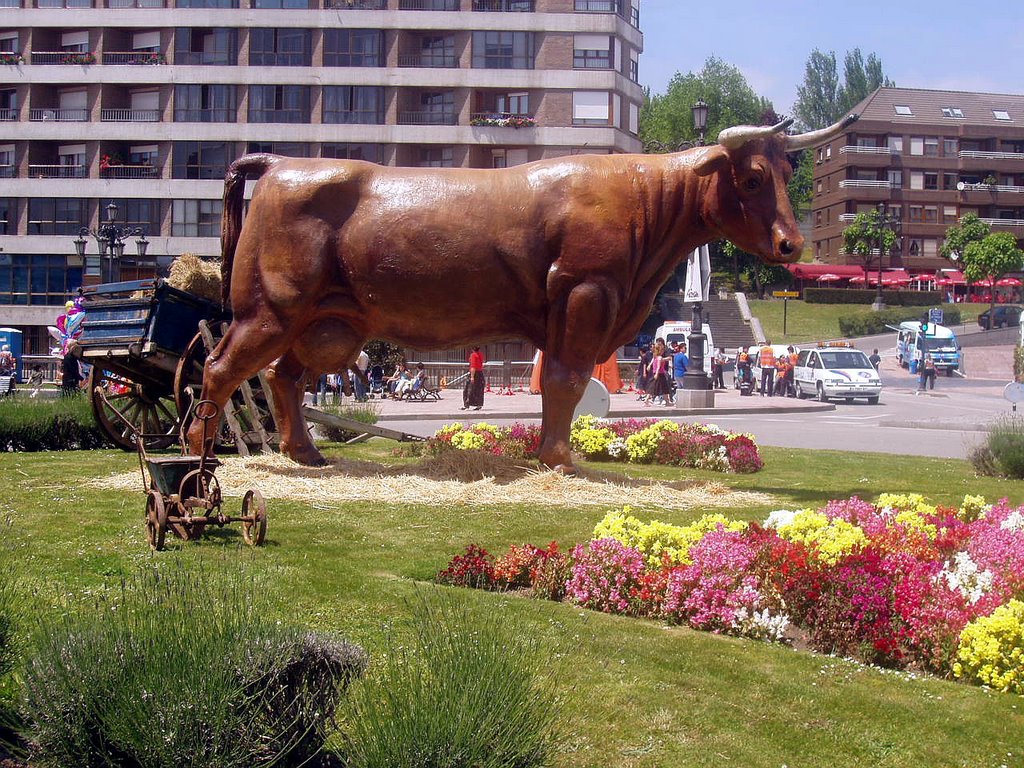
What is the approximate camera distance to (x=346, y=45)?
5259cm

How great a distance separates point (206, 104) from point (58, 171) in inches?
335

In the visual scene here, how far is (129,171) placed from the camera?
177 feet

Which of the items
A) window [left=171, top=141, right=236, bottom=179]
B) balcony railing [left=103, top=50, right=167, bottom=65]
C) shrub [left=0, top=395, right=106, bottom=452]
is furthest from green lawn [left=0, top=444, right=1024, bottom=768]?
balcony railing [left=103, top=50, right=167, bottom=65]

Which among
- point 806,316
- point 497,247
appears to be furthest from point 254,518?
point 806,316

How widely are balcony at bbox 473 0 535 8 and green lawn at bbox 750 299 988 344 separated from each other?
23558 mm

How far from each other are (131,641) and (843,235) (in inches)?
3339

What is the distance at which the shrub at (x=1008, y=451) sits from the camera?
13.5 metres

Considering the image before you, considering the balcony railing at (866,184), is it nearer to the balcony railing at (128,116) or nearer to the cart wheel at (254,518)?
the balcony railing at (128,116)

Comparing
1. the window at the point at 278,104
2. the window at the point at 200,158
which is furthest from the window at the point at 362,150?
the window at the point at 200,158

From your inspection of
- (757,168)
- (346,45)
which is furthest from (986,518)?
(346,45)

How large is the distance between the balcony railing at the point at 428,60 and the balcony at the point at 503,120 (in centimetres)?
278

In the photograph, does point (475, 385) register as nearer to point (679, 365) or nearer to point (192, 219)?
point (679, 365)

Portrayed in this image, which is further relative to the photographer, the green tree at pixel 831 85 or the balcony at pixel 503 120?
the green tree at pixel 831 85

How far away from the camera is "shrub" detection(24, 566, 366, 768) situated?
342 centimetres
